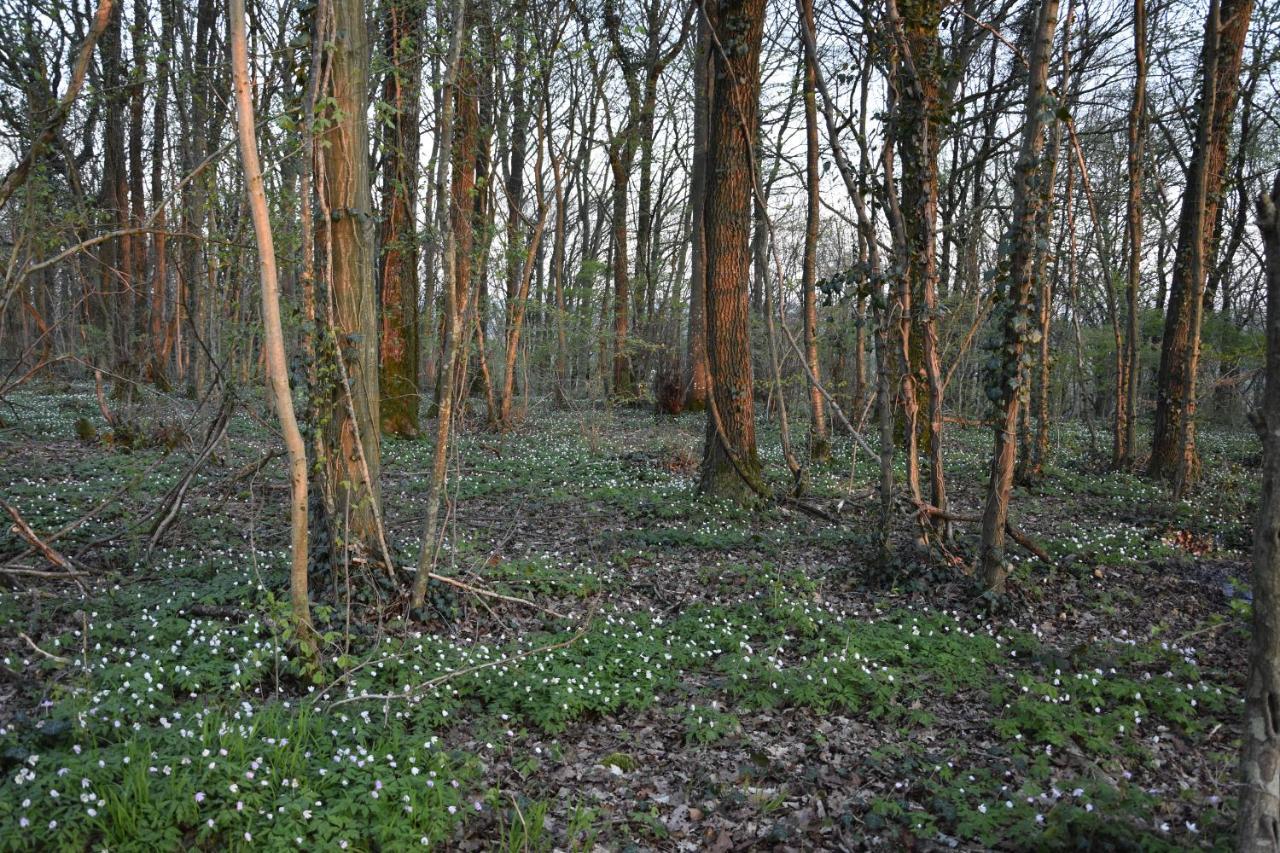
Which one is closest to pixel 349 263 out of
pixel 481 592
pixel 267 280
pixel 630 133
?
pixel 267 280

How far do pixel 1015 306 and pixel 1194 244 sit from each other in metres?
6.60

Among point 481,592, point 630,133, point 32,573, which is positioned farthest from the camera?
point 630,133

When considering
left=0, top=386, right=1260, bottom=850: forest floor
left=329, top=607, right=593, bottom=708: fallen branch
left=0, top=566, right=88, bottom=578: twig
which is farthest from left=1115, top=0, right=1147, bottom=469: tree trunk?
left=0, top=566, right=88, bottom=578: twig

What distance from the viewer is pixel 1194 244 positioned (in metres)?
10.3

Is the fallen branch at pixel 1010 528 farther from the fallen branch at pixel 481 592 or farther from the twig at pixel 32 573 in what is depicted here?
the twig at pixel 32 573

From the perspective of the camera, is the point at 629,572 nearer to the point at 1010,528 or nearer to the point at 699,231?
the point at 1010,528

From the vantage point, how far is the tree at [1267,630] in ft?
8.00

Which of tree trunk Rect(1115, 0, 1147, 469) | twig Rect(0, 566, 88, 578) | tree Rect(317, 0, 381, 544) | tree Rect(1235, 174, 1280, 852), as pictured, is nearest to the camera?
tree Rect(1235, 174, 1280, 852)

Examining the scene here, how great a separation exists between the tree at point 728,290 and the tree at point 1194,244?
243 inches

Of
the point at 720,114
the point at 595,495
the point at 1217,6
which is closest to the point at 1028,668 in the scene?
the point at 595,495

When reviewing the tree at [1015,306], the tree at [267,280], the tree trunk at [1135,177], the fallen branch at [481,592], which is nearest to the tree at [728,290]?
the tree at [1015,306]

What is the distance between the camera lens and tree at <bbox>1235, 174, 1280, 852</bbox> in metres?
2.44

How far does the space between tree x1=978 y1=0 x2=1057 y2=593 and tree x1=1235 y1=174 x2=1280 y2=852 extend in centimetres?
358

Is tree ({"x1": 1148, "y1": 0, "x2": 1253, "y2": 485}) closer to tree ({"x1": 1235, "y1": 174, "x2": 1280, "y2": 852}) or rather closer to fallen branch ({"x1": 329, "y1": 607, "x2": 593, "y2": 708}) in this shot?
tree ({"x1": 1235, "y1": 174, "x2": 1280, "y2": 852})
